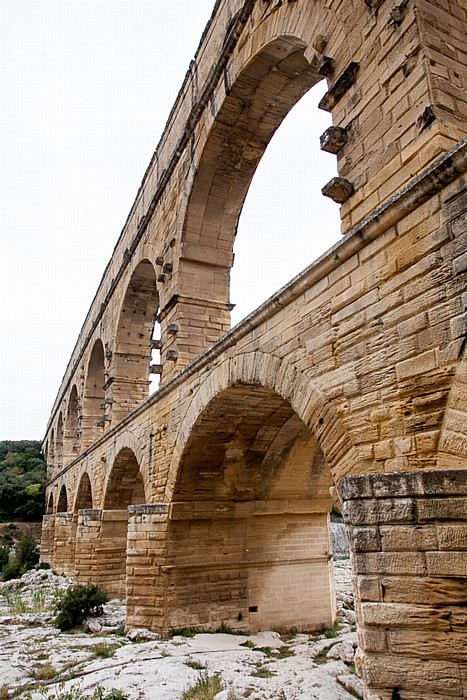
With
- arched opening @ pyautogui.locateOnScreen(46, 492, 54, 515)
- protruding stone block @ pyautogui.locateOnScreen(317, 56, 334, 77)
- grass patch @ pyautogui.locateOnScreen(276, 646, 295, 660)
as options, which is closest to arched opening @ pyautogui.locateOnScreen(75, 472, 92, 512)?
arched opening @ pyautogui.locateOnScreen(46, 492, 54, 515)

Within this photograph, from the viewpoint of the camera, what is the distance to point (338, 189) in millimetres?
4301

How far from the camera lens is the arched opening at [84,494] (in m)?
16.1

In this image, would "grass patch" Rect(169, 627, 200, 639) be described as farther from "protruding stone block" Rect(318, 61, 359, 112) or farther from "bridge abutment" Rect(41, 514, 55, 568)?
"bridge abutment" Rect(41, 514, 55, 568)

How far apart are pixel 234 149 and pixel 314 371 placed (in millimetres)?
5582

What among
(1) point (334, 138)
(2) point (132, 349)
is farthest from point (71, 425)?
(1) point (334, 138)

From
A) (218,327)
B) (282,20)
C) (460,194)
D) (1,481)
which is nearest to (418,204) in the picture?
(460,194)

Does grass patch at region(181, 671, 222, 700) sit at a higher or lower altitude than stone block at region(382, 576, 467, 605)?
lower

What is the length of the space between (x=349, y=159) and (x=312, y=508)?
6.00 meters

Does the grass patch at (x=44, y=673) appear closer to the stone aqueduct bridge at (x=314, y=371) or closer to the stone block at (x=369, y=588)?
the stone aqueduct bridge at (x=314, y=371)

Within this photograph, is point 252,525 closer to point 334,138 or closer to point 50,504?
point 334,138

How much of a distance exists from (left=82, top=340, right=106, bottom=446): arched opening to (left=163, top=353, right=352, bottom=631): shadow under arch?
11061mm

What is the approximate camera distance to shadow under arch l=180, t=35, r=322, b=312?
24.3 ft

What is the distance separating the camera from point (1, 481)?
31578mm

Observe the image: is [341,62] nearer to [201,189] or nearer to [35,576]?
[201,189]
